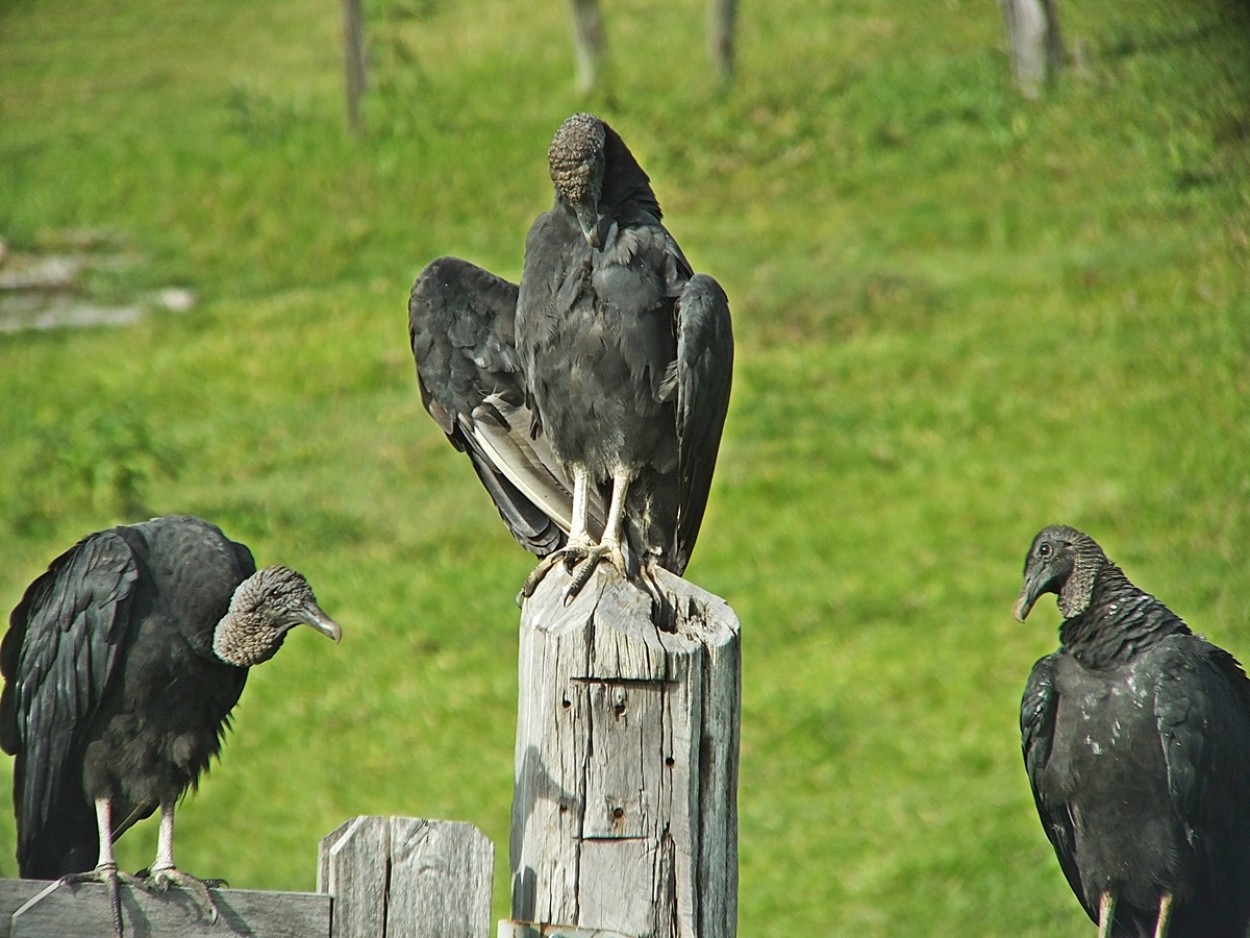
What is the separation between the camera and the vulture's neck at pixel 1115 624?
352 cm

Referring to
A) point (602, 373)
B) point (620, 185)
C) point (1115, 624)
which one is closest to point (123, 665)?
point (602, 373)

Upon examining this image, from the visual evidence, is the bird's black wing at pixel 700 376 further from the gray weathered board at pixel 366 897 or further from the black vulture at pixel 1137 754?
the gray weathered board at pixel 366 897

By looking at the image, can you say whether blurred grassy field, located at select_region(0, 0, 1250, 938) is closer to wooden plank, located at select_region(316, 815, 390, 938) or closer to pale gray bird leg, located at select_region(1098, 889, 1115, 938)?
pale gray bird leg, located at select_region(1098, 889, 1115, 938)

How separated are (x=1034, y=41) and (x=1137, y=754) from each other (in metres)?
7.56

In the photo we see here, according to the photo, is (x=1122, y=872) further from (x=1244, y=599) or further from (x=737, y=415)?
(x=737, y=415)

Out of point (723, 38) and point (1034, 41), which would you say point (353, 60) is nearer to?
point (723, 38)

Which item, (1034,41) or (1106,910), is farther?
(1034,41)

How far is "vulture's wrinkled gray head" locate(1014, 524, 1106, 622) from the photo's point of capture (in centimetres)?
356

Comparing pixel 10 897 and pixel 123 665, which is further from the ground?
pixel 123 665

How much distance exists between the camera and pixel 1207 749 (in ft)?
11.2

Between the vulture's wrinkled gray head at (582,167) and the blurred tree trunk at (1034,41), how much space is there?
7.25 metres

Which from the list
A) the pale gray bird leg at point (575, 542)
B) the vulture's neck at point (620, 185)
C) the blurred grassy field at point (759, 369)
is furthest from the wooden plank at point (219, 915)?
the blurred grassy field at point (759, 369)

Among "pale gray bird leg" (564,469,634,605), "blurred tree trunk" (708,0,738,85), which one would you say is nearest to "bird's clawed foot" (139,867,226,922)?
"pale gray bird leg" (564,469,634,605)

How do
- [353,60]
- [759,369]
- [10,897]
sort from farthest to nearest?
[353,60], [759,369], [10,897]
